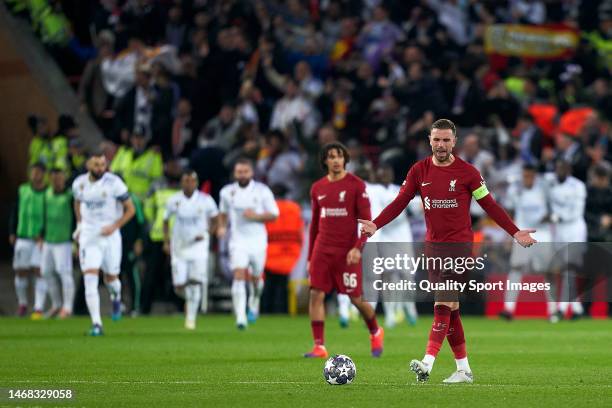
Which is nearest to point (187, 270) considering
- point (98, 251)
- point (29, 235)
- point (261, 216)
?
point (261, 216)

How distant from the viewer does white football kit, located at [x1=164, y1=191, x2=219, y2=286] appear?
2317 cm

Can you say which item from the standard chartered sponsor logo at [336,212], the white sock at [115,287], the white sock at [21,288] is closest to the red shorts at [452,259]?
the standard chartered sponsor logo at [336,212]

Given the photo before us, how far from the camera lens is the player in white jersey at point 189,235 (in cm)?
2314

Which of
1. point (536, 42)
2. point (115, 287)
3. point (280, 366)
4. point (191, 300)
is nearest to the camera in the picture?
point (280, 366)

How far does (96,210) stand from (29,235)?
6.11 meters

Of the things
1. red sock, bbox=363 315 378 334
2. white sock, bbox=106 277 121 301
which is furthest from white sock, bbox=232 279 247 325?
red sock, bbox=363 315 378 334

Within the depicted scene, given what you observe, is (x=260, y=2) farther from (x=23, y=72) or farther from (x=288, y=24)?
(x=23, y=72)

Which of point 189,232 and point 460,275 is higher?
point 189,232

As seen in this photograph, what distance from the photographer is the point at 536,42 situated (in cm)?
2775

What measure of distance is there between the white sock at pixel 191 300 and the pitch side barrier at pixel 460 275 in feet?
26.4

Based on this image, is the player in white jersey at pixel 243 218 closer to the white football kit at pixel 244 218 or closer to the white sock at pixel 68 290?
the white football kit at pixel 244 218

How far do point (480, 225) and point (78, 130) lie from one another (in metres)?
8.09

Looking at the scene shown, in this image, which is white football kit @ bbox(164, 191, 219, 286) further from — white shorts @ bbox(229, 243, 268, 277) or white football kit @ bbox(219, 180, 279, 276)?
white shorts @ bbox(229, 243, 268, 277)

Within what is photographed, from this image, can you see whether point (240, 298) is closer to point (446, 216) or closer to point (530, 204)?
point (530, 204)
